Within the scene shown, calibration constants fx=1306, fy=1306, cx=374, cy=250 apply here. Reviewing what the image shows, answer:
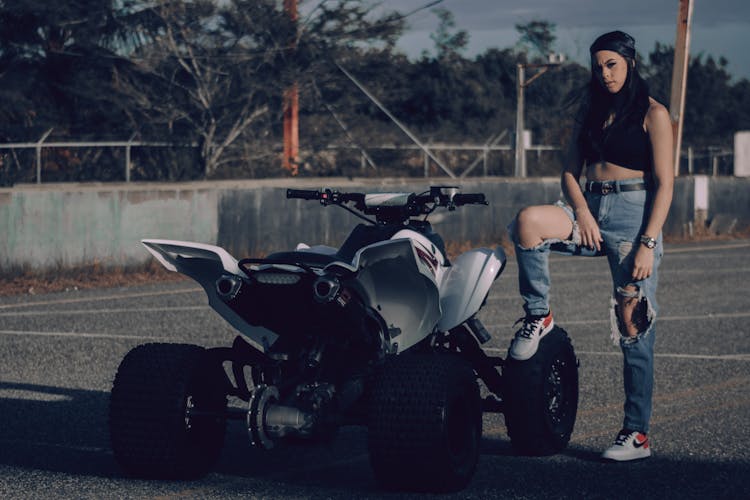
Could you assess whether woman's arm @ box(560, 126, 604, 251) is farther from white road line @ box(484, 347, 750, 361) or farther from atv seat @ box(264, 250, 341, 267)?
white road line @ box(484, 347, 750, 361)

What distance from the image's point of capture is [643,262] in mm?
6234

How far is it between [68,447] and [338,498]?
1.83m

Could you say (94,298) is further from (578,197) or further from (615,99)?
(615,99)

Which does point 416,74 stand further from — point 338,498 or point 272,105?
point 338,498

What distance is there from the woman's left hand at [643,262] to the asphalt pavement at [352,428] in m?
0.95

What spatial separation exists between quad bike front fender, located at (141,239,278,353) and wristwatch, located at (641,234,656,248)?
5.93ft

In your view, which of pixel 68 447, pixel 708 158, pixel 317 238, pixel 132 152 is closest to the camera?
pixel 68 447

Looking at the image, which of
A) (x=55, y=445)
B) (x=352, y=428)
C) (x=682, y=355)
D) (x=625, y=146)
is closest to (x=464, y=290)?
(x=625, y=146)

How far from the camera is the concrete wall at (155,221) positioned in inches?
611

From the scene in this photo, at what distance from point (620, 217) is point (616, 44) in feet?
2.72

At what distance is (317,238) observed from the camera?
1817 centimetres

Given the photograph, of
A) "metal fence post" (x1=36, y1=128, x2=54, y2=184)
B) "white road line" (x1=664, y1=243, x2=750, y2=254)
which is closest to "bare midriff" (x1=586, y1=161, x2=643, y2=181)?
"white road line" (x1=664, y1=243, x2=750, y2=254)

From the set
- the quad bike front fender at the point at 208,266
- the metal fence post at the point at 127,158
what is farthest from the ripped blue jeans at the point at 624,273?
the metal fence post at the point at 127,158

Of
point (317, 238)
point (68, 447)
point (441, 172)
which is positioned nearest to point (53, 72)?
point (441, 172)
